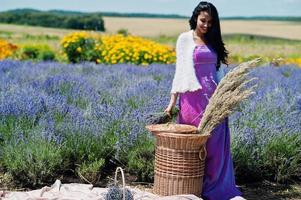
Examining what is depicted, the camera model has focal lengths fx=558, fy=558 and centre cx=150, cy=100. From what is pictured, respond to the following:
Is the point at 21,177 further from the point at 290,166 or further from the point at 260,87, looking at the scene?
the point at 260,87

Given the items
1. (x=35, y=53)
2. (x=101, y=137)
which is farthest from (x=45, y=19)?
(x=101, y=137)

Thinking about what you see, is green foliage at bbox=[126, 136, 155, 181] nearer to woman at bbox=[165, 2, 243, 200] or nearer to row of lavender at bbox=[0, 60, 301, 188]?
row of lavender at bbox=[0, 60, 301, 188]

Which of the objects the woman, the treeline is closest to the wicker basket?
the woman

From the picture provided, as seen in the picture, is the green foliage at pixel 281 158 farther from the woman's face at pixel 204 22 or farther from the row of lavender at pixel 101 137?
the woman's face at pixel 204 22

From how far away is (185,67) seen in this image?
4.64 metres

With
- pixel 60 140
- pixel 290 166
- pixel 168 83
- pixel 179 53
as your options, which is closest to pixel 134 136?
pixel 60 140

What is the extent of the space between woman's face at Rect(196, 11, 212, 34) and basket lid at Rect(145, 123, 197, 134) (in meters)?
0.82

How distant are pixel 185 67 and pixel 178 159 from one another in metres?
0.77

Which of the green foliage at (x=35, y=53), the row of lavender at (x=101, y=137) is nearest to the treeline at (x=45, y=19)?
the green foliage at (x=35, y=53)

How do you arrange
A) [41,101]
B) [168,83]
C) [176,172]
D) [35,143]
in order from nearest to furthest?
[176,172]
[35,143]
[41,101]
[168,83]

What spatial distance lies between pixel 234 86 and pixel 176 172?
0.84 metres

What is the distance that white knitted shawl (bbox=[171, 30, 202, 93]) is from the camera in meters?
4.62

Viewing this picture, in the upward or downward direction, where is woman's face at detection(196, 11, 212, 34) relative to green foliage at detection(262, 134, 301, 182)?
upward

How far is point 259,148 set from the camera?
5.42 metres
